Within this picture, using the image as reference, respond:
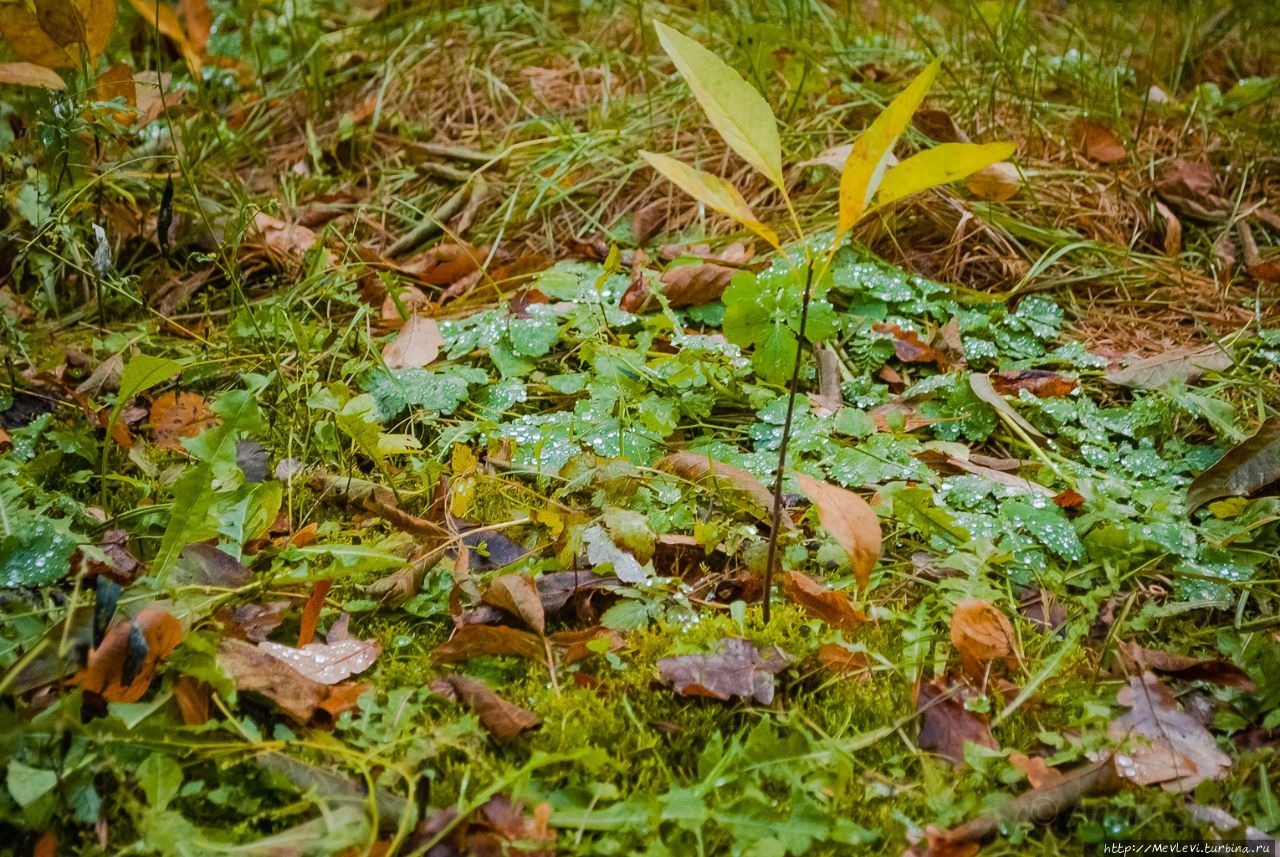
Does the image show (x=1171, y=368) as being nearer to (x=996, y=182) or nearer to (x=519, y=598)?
(x=996, y=182)

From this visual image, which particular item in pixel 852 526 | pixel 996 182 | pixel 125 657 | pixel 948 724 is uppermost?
pixel 996 182

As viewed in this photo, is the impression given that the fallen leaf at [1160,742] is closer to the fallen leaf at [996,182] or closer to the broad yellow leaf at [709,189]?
the broad yellow leaf at [709,189]

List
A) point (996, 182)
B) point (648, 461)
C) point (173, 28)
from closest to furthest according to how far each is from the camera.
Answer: point (648, 461)
point (996, 182)
point (173, 28)

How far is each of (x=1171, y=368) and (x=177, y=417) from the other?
→ 230 centimetres

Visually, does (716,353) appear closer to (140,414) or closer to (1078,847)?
(1078,847)

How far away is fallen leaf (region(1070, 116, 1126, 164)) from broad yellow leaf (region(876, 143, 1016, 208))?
1.96 meters

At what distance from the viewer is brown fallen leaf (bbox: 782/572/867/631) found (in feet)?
4.59

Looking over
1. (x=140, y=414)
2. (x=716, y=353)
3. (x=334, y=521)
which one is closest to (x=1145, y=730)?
(x=716, y=353)

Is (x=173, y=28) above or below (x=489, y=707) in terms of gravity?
above

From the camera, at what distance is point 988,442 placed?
1930 mm

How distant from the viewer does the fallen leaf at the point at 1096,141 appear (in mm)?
2762

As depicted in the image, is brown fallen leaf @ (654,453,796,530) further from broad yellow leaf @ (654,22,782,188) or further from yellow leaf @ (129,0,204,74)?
yellow leaf @ (129,0,204,74)

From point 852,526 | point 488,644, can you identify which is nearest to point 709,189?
point 852,526

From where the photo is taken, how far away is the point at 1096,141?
9.18ft
